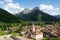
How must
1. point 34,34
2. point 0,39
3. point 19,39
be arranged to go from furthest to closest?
point 34,34
point 0,39
point 19,39

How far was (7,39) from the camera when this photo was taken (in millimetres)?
60031

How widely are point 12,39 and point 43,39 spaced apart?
10256 mm

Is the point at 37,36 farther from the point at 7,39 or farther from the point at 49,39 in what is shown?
the point at 7,39

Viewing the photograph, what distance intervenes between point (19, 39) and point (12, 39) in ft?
10.8

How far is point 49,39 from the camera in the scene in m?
59.2

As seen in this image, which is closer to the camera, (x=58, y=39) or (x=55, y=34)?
(x=58, y=39)

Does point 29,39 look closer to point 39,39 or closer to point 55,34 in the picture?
point 39,39

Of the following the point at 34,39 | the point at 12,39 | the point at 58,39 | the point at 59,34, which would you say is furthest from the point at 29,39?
the point at 59,34

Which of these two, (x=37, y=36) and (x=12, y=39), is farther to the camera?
(x=37, y=36)

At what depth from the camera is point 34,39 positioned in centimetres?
6003

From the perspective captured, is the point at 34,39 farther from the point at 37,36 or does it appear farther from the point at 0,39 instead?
the point at 0,39

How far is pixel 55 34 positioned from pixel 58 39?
7.17 m

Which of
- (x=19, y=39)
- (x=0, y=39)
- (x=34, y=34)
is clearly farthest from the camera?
(x=34, y=34)

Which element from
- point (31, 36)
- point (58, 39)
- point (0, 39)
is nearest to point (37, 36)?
point (31, 36)
